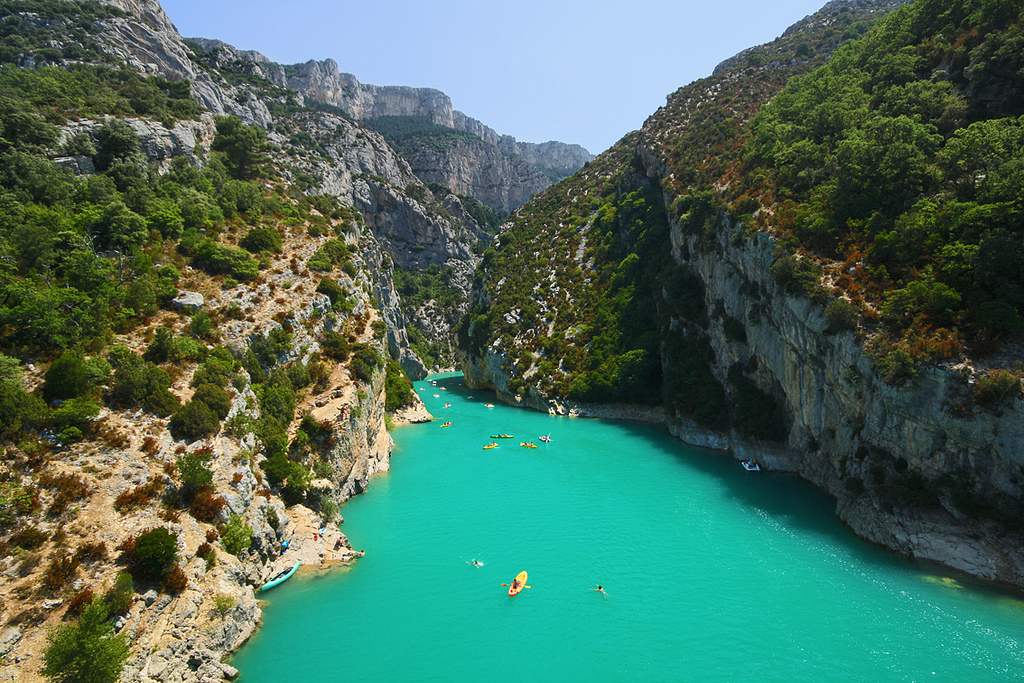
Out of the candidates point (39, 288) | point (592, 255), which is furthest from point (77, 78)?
point (592, 255)

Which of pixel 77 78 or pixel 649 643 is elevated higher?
pixel 77 78

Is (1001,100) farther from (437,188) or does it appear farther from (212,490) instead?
(437,188)

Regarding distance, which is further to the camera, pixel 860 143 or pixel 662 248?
pixel 662 248

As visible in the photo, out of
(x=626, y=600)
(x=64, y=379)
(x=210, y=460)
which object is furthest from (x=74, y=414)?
(x=626, y=600)

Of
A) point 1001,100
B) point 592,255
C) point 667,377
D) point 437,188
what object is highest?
point 437,188

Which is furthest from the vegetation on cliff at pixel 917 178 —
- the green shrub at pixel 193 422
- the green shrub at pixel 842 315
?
the green shrub at pixel 193 422

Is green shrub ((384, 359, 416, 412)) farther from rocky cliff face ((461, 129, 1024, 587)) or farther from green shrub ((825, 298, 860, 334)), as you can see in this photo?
green shrub ((825, 298, 860, 334))

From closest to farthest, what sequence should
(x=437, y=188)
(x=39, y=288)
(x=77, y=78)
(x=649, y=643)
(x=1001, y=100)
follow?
(x=649, y=643), (x=39, y=288), (x=1001, y=100), (x=77, y=78), (x=437, y=188)
